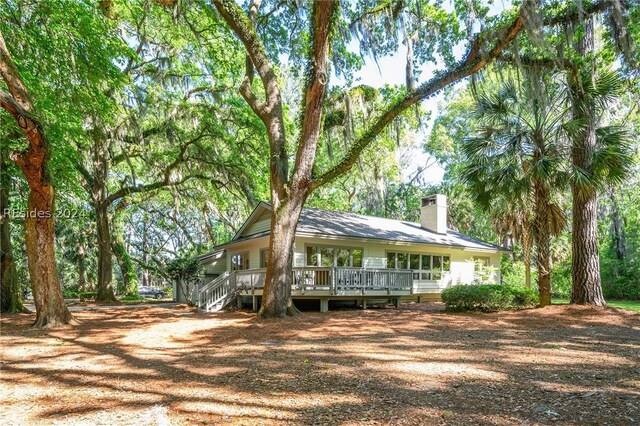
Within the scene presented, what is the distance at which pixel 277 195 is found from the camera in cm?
1175

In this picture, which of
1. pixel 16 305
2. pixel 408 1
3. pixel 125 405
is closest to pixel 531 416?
pixel 125 405

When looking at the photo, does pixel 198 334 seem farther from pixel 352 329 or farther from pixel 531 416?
pixel 531 416

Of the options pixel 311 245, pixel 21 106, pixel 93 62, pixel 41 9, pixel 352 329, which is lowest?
pixel 352 329

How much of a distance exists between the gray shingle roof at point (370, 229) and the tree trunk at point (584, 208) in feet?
23.8

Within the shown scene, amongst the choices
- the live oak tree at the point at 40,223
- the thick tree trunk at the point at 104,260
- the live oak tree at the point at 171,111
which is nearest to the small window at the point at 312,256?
the live oak tree at the point at 171,111

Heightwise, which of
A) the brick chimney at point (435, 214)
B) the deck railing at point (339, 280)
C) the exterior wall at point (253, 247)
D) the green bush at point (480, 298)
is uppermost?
the brick chimney at point (435, 214)

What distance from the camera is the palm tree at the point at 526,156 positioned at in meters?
12.5

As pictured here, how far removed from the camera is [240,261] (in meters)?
20.5

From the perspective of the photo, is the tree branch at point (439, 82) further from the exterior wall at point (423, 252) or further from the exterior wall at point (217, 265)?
the exterior wall at point (217, 265)

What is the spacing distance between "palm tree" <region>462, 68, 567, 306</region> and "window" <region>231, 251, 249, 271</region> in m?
10.9

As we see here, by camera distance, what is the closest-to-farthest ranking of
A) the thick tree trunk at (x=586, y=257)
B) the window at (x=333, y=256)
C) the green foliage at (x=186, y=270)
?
the thick tree trunk at (x=586, y=257) → the window at (x=333, y=256) → the green foliage at (x=186, y=270)

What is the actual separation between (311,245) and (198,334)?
8225mm

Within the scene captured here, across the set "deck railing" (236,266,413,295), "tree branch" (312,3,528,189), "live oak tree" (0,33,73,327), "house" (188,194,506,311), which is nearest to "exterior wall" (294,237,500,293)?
"house" (188,194,506,311)

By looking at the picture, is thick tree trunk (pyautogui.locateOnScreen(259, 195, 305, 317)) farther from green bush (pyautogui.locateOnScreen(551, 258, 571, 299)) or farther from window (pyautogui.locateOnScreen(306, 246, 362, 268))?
green bush (pyautogui.locateOnScreen(551, 258, 571, 299))
